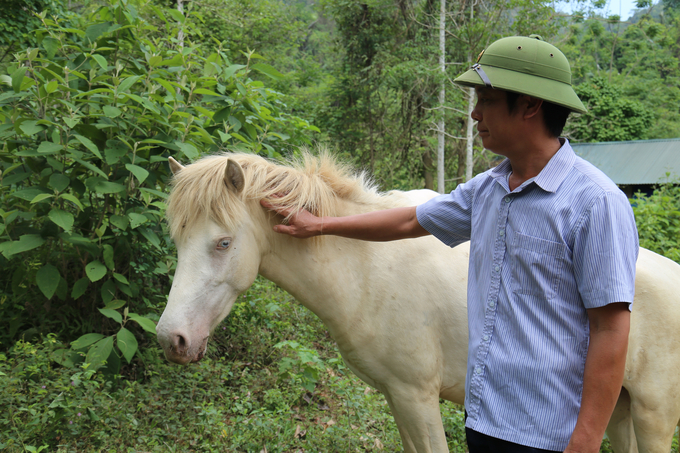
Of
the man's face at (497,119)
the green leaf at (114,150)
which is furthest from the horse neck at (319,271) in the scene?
the green leaf at (114,150)

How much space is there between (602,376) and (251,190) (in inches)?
59.2

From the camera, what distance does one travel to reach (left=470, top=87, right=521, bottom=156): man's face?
4.73 ft

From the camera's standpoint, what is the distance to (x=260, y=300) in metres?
4.99

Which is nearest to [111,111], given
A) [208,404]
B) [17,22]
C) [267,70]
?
[267,70]

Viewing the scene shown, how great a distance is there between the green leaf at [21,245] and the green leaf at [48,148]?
0.58 meters

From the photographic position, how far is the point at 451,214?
1914 mm

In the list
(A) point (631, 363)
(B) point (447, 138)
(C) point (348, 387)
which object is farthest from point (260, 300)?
(B) point (447, 138)

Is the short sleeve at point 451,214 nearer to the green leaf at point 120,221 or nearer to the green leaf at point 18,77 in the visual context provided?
the green leaf at point 120,221

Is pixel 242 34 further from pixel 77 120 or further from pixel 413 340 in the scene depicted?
pixel 413 340

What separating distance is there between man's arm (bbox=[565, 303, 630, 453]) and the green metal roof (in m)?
21.1

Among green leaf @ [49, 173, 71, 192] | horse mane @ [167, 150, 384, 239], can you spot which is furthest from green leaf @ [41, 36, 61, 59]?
horse mane @ [167, 150, 384, 239]

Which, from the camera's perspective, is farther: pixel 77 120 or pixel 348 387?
pixel 348 387

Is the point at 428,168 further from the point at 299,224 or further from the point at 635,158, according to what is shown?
the point at 299,224

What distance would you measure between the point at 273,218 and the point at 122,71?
228cm
